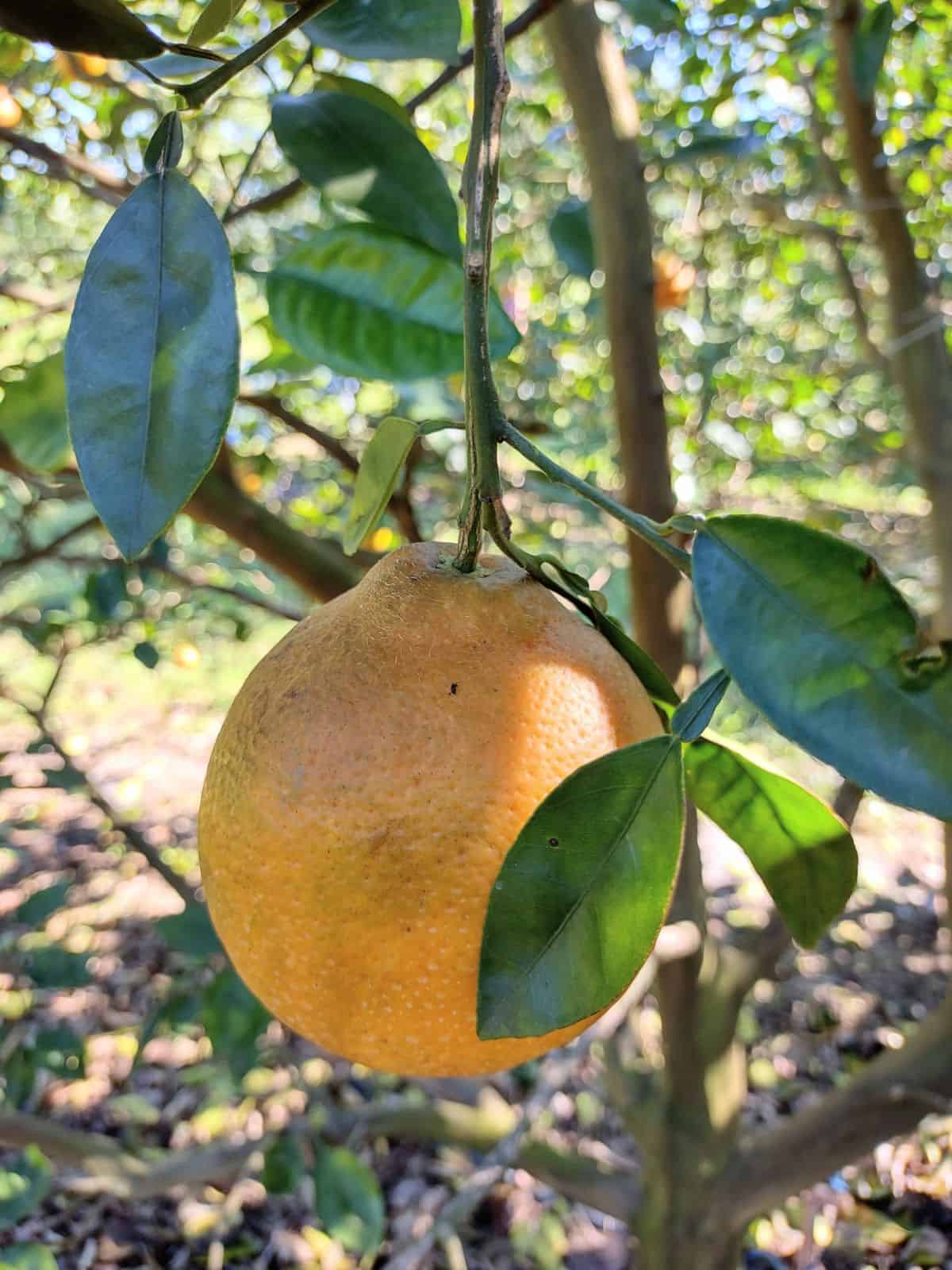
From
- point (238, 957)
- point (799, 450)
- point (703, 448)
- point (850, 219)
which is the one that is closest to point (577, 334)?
point (703, 448)

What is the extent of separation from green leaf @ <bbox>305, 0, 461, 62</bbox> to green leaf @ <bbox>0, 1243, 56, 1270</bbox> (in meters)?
1.04

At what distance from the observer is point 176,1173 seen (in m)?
1.23

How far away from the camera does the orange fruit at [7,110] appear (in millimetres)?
1062

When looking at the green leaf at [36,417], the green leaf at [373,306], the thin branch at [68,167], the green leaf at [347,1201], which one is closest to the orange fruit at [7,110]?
the thin branch at [68,167]

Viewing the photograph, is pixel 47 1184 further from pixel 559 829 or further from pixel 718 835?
pixel 718 835

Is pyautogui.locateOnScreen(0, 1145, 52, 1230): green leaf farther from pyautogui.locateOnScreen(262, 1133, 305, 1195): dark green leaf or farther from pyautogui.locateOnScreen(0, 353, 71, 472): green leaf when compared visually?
pyautogui.locateOnScreen(0, 353, 71, 472): green leaf

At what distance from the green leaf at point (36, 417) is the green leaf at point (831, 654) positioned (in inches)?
21.2

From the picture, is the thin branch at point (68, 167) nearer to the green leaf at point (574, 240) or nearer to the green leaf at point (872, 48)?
the green leaf at point (574, 240)

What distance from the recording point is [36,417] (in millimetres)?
703

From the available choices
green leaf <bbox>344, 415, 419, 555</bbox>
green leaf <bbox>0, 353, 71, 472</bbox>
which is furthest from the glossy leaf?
green leaf <bbox>0, 353, 71, 472</bbox>

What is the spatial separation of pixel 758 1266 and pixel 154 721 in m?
2.27

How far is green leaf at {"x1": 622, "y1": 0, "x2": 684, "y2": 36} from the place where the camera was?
70 centimetres

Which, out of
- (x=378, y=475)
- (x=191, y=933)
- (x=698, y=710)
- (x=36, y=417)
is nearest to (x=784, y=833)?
(x=698, y=710)

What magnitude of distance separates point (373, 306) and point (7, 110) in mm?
755
